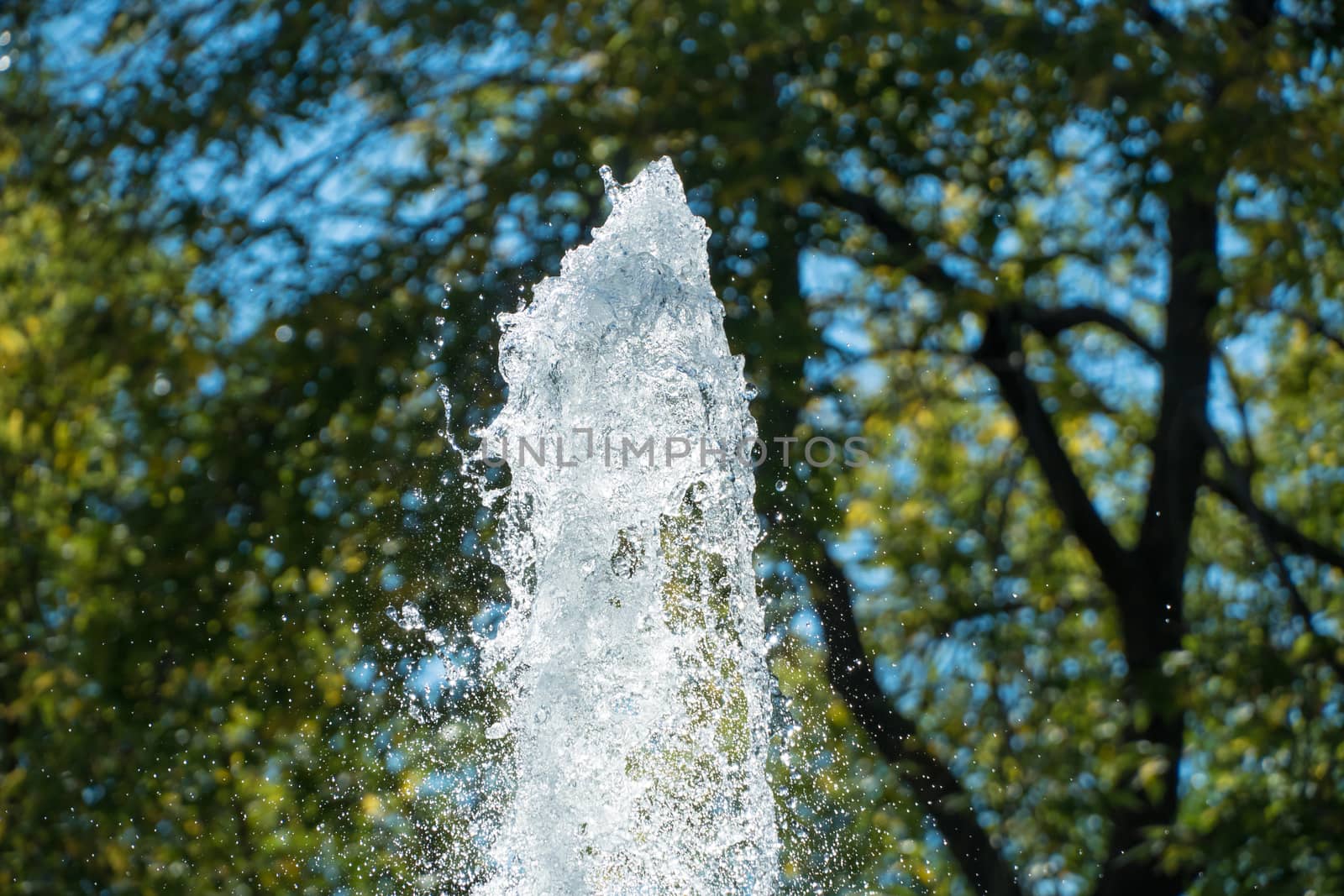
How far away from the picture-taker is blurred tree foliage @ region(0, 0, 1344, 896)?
15.9ft

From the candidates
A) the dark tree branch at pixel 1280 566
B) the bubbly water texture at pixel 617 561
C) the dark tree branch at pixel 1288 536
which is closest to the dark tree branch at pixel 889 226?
the dark tree branch at pixel 1280 566

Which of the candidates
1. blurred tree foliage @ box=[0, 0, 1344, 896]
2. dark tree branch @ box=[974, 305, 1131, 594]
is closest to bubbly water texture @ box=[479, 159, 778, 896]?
blurred tree foliage @ box=[0, 0, 1344, 896]

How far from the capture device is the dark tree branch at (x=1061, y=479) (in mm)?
5395

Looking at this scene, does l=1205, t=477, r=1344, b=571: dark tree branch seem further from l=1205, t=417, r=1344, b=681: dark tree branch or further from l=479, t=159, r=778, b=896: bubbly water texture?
l=479, t=159, r=778, b=896: bubbly water texture

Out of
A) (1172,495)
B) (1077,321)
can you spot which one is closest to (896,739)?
(1172,495)

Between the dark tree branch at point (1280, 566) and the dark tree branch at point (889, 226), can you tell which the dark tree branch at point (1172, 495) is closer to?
the dark tree branch at point (1280, 566)

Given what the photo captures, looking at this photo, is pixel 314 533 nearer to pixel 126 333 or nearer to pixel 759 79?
pixel 126 333

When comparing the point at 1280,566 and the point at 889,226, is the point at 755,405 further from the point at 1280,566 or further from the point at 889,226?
the point at 1280,566

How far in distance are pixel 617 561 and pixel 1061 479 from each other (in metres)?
2.33

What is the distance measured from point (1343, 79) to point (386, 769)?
432 centimetres

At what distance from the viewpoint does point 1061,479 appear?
5430 millimetres

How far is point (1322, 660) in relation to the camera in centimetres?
437

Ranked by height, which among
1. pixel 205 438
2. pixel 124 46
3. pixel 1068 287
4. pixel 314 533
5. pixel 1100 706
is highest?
pixel 124 46

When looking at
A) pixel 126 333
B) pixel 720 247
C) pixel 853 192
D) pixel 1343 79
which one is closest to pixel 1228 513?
pixel 1343 79
